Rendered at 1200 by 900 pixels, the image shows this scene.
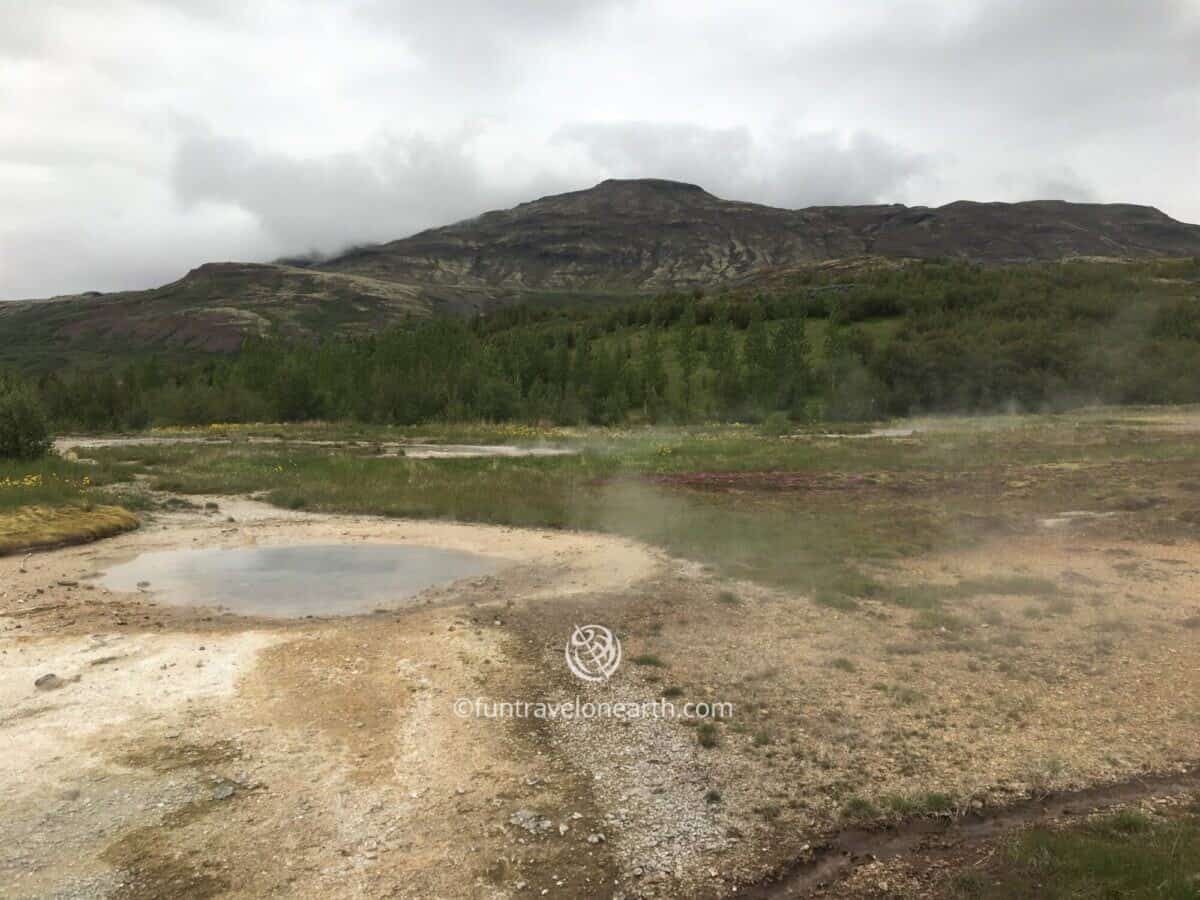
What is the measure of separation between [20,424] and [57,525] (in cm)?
1384

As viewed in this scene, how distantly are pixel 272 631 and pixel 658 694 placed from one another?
6131mm

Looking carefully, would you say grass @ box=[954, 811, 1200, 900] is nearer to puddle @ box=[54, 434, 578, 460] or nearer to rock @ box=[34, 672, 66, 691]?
rock @ box=[34, 672, 66, 691]

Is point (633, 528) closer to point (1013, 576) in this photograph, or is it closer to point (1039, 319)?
point (1013, 576)

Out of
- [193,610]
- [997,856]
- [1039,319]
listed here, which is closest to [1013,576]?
[997,856]

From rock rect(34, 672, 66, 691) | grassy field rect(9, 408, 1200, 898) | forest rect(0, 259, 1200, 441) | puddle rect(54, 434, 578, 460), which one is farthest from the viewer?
forest rect(0, 259, 1200, 441)

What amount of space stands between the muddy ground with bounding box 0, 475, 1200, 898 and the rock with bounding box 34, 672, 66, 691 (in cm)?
4

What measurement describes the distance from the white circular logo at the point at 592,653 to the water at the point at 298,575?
3.85 m

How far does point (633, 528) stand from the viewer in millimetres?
22000

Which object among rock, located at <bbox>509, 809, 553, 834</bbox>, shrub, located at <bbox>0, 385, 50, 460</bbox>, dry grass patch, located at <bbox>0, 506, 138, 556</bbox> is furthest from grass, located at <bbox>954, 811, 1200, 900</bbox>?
shrub, located at <bbox>0, 385, 50, 460</bbox>

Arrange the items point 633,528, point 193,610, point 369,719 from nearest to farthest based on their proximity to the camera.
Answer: point 369,719 < point 193,610 < point 633,528

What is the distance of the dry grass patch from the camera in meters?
18.5

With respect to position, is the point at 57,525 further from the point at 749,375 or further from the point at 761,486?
the point at 749,375

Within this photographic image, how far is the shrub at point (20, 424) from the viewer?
98.5ft

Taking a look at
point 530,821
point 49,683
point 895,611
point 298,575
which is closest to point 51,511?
point 298,575
